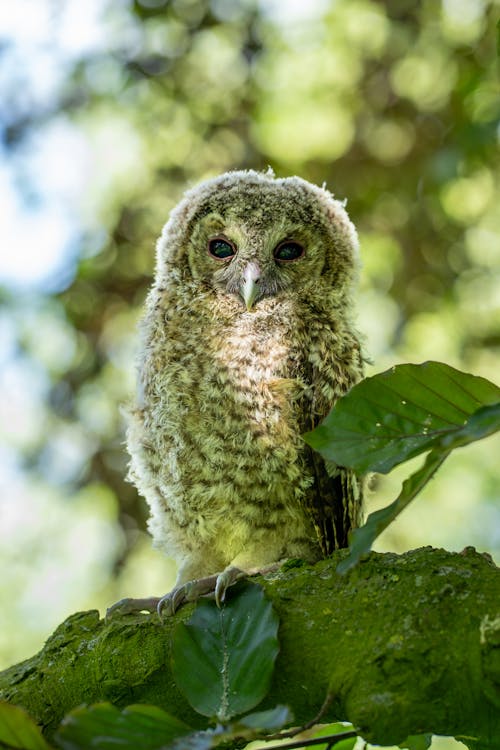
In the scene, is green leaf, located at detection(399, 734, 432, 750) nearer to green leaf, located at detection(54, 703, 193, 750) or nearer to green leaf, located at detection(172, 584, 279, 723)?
green leaf, located at detection(172, 584, 279, 723)

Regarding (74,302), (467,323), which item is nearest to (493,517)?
(467,323)

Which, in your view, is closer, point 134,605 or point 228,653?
point 228,653

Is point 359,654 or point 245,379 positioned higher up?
point 245,379

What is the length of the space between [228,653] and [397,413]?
506 millimetres

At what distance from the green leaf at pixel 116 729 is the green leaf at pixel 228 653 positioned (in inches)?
6.7

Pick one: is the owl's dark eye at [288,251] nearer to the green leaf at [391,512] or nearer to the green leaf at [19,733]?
the green leaf at [391,512]

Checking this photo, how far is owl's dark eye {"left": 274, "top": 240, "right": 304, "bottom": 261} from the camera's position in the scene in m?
2.71

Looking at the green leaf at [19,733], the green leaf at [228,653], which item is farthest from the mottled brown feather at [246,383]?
the green leaf at [19,733]

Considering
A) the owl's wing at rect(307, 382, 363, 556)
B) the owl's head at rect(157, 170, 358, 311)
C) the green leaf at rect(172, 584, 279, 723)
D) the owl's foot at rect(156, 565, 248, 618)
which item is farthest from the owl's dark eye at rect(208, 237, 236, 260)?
Result: the green leaf at rect(172, 584, 279, 723)

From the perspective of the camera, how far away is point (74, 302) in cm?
561

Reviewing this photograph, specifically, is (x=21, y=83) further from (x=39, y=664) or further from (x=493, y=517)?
(x=39, y=664)

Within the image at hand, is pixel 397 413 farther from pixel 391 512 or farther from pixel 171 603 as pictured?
pixel 171 603

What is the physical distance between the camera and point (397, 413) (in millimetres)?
1366

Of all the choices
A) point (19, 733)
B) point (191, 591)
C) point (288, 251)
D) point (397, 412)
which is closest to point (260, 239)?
point (288, 251)
